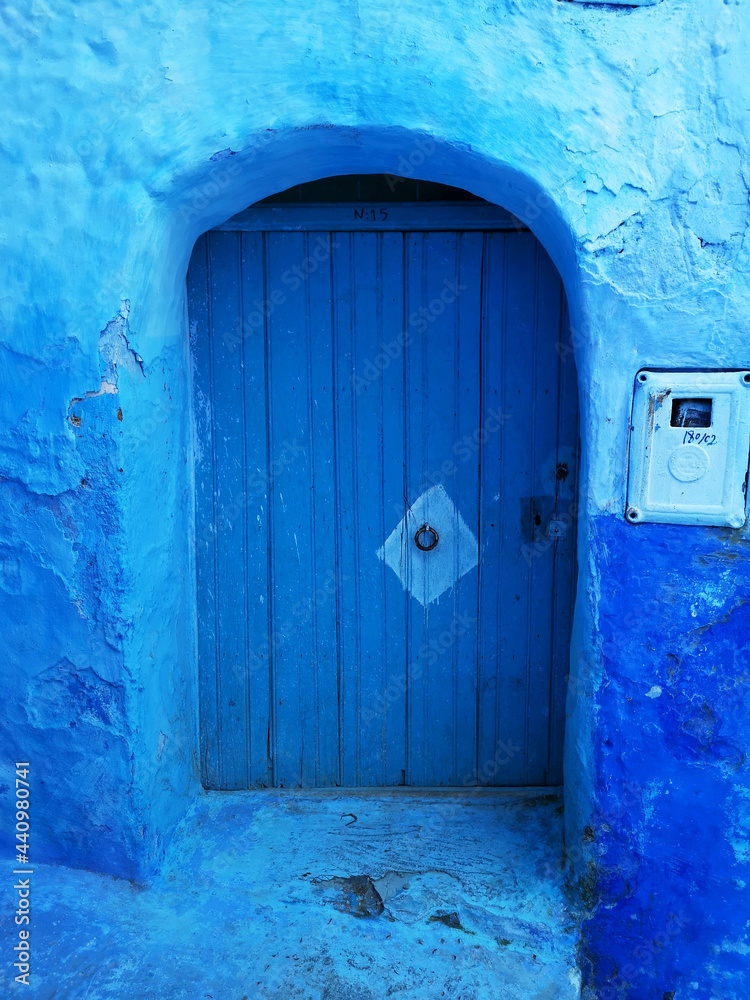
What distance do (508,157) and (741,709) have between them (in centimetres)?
164

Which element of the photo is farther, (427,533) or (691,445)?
(427,533)

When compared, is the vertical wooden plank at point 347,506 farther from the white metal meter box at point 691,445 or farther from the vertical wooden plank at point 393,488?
the white metal meter box at point 691,445

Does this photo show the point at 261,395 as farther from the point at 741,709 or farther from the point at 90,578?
the point at 741,709

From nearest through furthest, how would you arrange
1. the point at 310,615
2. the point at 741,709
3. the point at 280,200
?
the point at 741,709 < the point at 280,200 < the point at 310,615

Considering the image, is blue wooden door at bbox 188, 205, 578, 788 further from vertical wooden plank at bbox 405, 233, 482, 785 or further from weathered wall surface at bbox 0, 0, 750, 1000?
weathered wall surface at bbox 0, 0, 750, 1000

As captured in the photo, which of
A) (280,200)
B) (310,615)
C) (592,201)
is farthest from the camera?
(310,615)

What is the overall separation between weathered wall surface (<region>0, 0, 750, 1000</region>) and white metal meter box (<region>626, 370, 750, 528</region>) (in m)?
0.05

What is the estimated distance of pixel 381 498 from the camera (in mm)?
2543

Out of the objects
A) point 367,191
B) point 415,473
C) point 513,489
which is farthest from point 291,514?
point 367,191

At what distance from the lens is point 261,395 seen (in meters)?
2.51

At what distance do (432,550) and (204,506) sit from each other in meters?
0.82

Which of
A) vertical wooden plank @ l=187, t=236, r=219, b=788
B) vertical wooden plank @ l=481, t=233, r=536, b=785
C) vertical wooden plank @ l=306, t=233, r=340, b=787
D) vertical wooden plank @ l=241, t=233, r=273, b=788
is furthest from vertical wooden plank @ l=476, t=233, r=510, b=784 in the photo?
vertical wooden plank @ l=187, t=236, r=219, b=788

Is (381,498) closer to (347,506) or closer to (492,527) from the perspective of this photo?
(347,506)

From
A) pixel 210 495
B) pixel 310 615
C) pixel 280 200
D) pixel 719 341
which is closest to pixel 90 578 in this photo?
pixel 210 495
